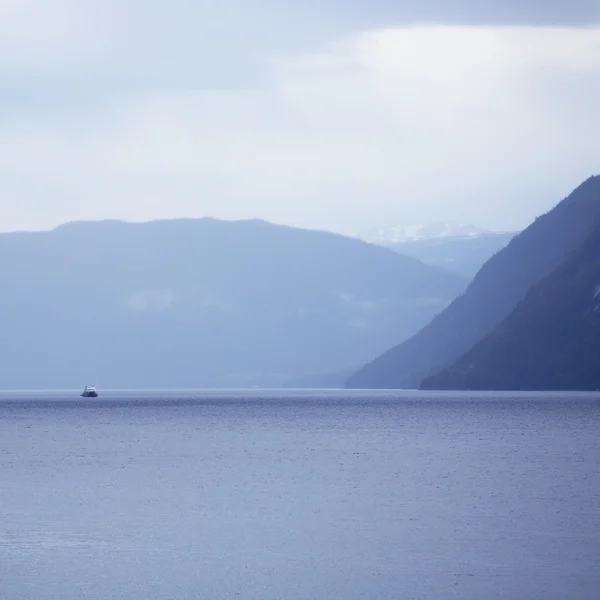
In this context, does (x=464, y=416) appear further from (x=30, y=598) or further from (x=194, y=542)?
(x=30, y=598)

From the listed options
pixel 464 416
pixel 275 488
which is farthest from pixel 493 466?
pixel 464 416

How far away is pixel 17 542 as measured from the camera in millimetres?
54438

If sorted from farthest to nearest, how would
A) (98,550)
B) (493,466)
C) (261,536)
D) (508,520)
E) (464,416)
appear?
(464,416) < (493,466) < (508,520) < (261,536) < (98,550)

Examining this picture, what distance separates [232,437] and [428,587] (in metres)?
100

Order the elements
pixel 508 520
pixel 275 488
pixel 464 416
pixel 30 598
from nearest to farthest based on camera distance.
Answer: pixel 30 598 < pixel 508 520 < pixel 275 488 < pixel 464 416

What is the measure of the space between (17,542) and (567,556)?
22781mm

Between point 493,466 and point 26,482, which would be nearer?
point 26,482

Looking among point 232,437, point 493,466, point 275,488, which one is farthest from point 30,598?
point 232,437

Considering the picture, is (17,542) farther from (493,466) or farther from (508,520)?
(493,466)

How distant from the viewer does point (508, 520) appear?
61.4 metres

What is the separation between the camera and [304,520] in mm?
62875

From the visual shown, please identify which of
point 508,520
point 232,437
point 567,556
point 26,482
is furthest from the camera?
point 232,437

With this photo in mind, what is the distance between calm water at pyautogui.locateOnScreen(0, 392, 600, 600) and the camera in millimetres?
44719

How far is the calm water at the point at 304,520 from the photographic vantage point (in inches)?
1761
